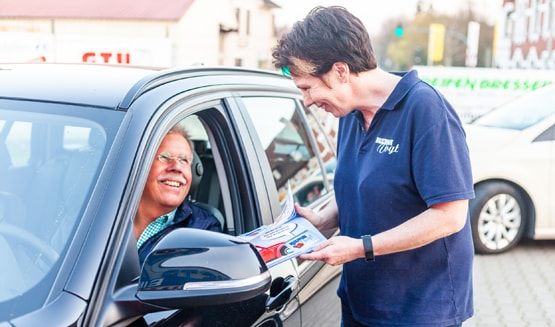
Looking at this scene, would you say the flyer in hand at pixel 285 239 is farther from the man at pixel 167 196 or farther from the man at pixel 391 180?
the man at pixel 167 196

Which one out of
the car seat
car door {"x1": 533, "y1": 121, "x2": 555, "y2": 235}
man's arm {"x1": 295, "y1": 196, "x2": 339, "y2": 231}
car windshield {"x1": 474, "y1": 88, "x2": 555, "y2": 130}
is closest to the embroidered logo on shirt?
man's arm {"x1": 295, "y1": 196, "x2": 339, "y2": 231}

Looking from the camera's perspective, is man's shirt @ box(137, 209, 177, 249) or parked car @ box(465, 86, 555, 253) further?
parked car @ box(465, 86, 555, 253)

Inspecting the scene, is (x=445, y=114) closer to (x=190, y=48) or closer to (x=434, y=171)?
(x=434, y=171)

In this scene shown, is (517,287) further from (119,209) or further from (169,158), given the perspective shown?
(119,209)

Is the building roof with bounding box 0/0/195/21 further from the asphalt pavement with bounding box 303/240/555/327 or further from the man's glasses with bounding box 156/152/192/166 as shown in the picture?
the man's glasses with bounding box 156/152/192/166

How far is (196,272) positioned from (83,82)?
83 cm

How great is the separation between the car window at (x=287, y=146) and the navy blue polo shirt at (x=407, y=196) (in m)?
0.58

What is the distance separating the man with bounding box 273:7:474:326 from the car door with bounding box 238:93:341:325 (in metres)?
0.36

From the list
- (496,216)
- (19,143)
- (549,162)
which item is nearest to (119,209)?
(19,143)

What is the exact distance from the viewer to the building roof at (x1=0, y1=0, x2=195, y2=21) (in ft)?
112

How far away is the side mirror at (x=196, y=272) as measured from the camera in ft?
5.44

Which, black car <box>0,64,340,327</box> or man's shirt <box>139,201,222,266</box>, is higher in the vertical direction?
black car <box>0,64,340,327</box>

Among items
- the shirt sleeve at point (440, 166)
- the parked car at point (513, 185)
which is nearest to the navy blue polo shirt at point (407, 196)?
the shirt sleeve at point (440, 166)

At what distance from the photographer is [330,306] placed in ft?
9.18
